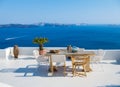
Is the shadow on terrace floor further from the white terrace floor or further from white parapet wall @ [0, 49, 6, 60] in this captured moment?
white parapet wall @ [0, 49, 6, 60]

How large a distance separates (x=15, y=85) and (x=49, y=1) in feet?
208

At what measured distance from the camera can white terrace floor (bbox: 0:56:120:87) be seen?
7.57 meters

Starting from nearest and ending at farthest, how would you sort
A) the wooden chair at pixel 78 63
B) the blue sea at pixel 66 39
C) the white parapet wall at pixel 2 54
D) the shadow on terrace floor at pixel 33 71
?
the wooden chair at pixel 78 63
the shadow on terrace floor at pixel 33 71
the white parapet wall at pixel 2 54
the blue sea at pixel 66 39

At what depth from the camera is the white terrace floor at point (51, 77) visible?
7.57m

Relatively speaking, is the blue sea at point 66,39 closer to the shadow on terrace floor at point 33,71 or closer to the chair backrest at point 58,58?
the shadow on terrace floor at point 33,71

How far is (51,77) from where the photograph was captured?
8359 millimetres

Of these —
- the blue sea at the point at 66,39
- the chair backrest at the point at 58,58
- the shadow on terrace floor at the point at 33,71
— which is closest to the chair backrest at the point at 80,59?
the chair backrest at the point at 58,58

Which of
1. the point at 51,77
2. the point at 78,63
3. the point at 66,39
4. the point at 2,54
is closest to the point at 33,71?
the point at 51,77

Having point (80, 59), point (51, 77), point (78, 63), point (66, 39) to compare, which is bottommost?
point (51, 77)

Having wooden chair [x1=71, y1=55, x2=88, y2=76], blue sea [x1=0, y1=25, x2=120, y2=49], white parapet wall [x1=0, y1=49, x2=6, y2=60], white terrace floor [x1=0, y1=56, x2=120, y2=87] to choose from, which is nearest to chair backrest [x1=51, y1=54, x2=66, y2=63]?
wooden chair [x1=71, y1=55, x2=88, y2=76]

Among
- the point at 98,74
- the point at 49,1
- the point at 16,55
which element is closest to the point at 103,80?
the point at 98,74

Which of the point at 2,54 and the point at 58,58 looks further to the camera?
the point at 2,54

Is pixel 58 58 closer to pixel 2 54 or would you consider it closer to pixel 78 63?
pixel 78 63

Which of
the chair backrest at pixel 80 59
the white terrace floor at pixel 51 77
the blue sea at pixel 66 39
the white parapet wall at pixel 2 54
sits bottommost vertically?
the white terrace floor at pixel 51 77
